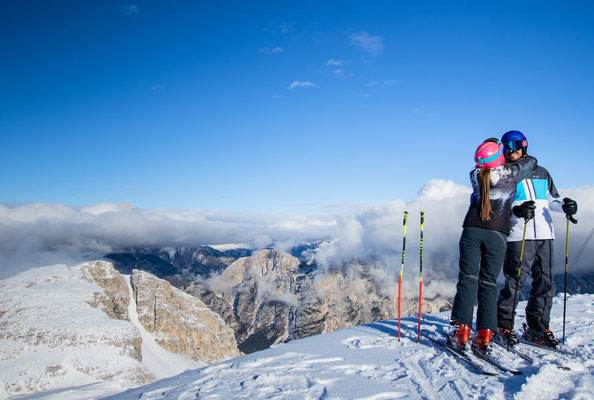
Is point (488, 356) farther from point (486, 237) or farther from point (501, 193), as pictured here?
point (501, 193)

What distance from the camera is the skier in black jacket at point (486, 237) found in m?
6.61

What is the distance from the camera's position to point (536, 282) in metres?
7.68

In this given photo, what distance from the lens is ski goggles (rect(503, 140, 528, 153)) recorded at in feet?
23.5

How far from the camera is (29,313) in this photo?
16950 centimetres

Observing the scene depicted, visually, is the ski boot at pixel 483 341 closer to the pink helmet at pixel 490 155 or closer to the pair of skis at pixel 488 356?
the pair of skis at pixel 488 356

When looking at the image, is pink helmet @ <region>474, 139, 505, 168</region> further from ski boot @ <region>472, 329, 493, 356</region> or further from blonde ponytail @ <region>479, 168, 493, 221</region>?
ski boot @ <region>472, 329, 493, 356</region>

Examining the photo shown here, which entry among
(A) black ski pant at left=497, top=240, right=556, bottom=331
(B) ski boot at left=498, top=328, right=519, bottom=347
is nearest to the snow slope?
(B) ski boot at left=498, top=328, right=519, bottom=347

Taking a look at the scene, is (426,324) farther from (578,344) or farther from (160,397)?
(160,397)

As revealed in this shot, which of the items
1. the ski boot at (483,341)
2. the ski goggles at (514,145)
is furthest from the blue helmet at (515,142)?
the ski boot at (483,341)

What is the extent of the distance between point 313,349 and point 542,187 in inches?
256

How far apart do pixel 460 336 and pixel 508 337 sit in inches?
48.4

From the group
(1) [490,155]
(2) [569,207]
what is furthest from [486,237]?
(2) [569,207]

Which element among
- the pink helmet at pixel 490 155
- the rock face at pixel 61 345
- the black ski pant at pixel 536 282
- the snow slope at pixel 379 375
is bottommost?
the rock face at pixel 61 345

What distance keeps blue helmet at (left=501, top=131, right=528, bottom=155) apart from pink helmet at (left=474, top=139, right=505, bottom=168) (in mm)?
783
